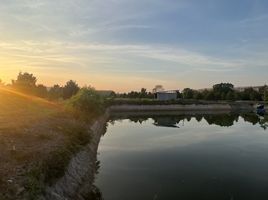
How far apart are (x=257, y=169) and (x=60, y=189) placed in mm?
15862

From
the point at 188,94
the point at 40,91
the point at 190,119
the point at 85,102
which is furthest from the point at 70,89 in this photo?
the point at 188,94

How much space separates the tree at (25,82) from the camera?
88312 mm

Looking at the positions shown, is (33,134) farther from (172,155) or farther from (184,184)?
(172,155)

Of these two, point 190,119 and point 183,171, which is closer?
point 183,171

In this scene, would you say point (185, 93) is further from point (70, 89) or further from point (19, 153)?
point (19, 153)

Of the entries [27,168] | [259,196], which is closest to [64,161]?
[27,168]

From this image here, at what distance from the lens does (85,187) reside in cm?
1889

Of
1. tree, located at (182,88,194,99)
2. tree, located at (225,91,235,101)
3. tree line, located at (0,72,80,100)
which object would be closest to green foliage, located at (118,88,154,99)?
tree, located at (182,88,194,99)

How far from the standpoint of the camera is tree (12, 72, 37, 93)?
290 feet

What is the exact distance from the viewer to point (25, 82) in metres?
90.4

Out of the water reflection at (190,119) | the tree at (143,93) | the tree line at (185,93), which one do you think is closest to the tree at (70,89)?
the tree line at (185,93)

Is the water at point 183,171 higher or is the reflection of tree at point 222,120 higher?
the water at point 183,171

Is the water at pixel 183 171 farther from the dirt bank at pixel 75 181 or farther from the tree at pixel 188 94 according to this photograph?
the tree at pixel 188 94

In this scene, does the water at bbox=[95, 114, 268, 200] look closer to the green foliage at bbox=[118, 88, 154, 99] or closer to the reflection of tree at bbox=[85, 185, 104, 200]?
the reflection of tree at bbox=[85, 185, 104, 200]
